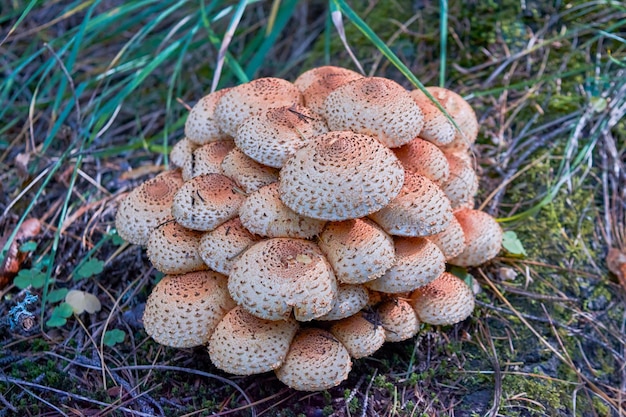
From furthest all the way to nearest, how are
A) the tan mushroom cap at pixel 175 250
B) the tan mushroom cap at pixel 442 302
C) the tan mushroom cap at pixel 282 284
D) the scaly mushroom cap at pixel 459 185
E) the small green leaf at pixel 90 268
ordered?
the small green leaf at pixel 90 268, the scaly mushroom cap at pixel 459 185, the tan mushroom cap at pixel 442 302, the tan mushroom cap at pixel 175 250, the tan mushroom cap at pixel 282 284

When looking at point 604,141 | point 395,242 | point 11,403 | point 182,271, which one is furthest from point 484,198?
Answer: point 11,403

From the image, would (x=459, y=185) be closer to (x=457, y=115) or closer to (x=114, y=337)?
(x=457, y=115)

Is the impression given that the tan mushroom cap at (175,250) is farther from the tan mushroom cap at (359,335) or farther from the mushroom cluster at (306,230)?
the tan mushroom cap at (359,335)

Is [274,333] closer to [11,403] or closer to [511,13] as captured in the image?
[11,403]

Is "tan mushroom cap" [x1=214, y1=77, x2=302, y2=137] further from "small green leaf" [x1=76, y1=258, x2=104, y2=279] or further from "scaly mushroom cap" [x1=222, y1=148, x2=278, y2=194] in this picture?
"small green leaf" [x1=76, y1=258, x2=104, y2=279]

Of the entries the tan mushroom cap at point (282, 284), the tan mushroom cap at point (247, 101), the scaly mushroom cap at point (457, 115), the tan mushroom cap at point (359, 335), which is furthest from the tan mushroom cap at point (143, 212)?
the scaly mushroom cap at point (457, 115)

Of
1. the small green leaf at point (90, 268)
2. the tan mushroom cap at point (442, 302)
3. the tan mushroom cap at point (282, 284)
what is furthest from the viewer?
the small green leaf at point (90, 268)
